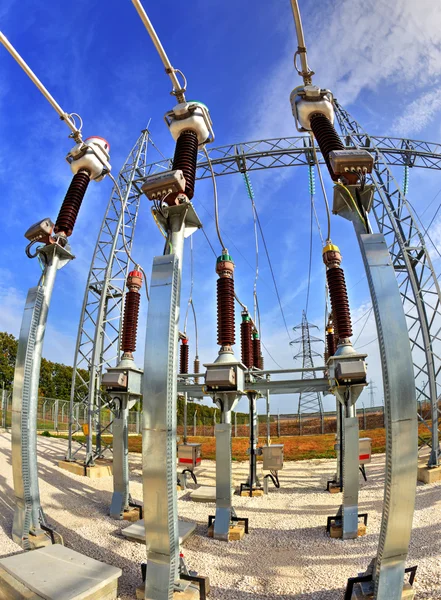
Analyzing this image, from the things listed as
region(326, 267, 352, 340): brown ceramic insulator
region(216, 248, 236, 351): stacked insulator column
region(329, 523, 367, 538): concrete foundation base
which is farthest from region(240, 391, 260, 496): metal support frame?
region(216, 248, 236, 351): stacked insulator column

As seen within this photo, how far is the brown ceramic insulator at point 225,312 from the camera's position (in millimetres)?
6781

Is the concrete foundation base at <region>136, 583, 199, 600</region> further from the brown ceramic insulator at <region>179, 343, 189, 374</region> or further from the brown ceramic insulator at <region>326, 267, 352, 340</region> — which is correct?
the brown ceramic insulator at <region>179, 343, 189, 374</region>

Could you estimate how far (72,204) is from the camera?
22.6 ft

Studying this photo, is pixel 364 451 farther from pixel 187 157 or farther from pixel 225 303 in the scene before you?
pixel 187 157

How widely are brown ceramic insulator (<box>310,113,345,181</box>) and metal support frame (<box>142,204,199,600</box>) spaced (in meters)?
3.27

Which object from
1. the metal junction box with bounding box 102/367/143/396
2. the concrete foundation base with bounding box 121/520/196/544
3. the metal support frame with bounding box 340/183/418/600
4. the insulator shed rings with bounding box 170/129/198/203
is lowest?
the concrete foundation base with bounding box 121/520/196/544

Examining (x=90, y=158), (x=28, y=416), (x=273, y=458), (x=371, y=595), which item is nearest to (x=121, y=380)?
(x=28, y=416)

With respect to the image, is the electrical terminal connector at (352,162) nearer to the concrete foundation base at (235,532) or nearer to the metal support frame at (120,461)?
the concrete foundation base at (235,532)

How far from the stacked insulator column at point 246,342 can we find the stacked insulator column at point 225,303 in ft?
11.0

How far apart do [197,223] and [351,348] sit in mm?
3898

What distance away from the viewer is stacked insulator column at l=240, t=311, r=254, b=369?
10094 mm

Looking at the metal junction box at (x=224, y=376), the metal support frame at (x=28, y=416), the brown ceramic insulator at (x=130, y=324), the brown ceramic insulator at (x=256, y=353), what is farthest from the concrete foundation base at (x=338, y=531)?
the brown ceramic insulator at (x=256, y=353)

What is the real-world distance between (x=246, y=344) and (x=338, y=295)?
145 inches

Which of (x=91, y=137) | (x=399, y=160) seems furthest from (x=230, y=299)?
(x=399, y=160)
